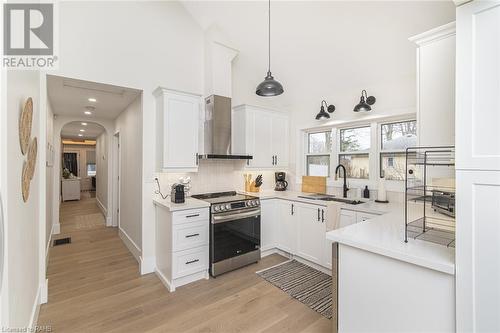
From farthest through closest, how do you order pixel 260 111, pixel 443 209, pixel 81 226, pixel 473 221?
1. pixel 81 226
2. pixel 260 111
3. pixel 443 209
4. pixel 473 221

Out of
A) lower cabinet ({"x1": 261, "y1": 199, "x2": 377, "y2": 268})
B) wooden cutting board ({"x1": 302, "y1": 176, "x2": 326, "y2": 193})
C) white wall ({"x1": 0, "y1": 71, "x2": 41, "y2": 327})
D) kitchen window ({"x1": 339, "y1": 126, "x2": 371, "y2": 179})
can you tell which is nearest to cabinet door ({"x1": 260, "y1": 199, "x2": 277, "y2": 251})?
lower cabinet ({"x1": 261, "y1": 199, "x2": 377, "y2": 268})

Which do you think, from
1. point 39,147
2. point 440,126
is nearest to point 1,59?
point 39,147

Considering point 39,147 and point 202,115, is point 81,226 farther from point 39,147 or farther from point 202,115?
point 202,115

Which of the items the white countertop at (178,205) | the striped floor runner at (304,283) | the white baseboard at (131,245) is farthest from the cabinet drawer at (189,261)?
the white baseboard at (131,245)

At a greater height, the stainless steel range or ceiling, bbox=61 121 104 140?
ceiling, bbox=61 121 104 140

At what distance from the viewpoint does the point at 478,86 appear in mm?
1061

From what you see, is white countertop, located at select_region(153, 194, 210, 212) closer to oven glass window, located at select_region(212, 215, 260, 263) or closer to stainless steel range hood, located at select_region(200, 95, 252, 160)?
oven glass window, located at select_region(212, 215, 260, 263)

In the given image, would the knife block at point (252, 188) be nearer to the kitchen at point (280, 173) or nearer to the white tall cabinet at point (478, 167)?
the kitchen at point (280, 173)

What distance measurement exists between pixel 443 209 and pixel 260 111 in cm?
277

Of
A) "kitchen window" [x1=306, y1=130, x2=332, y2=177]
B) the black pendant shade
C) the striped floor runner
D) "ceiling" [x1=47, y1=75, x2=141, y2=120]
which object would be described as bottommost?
the striped floor runner

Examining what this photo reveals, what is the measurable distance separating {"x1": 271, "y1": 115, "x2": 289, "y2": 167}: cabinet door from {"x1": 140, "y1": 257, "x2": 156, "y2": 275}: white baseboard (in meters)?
2.45

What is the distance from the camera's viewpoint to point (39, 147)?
241cm

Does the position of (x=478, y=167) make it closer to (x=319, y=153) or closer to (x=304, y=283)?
(x=304, y=283)

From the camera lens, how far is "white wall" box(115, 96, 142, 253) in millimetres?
3273
